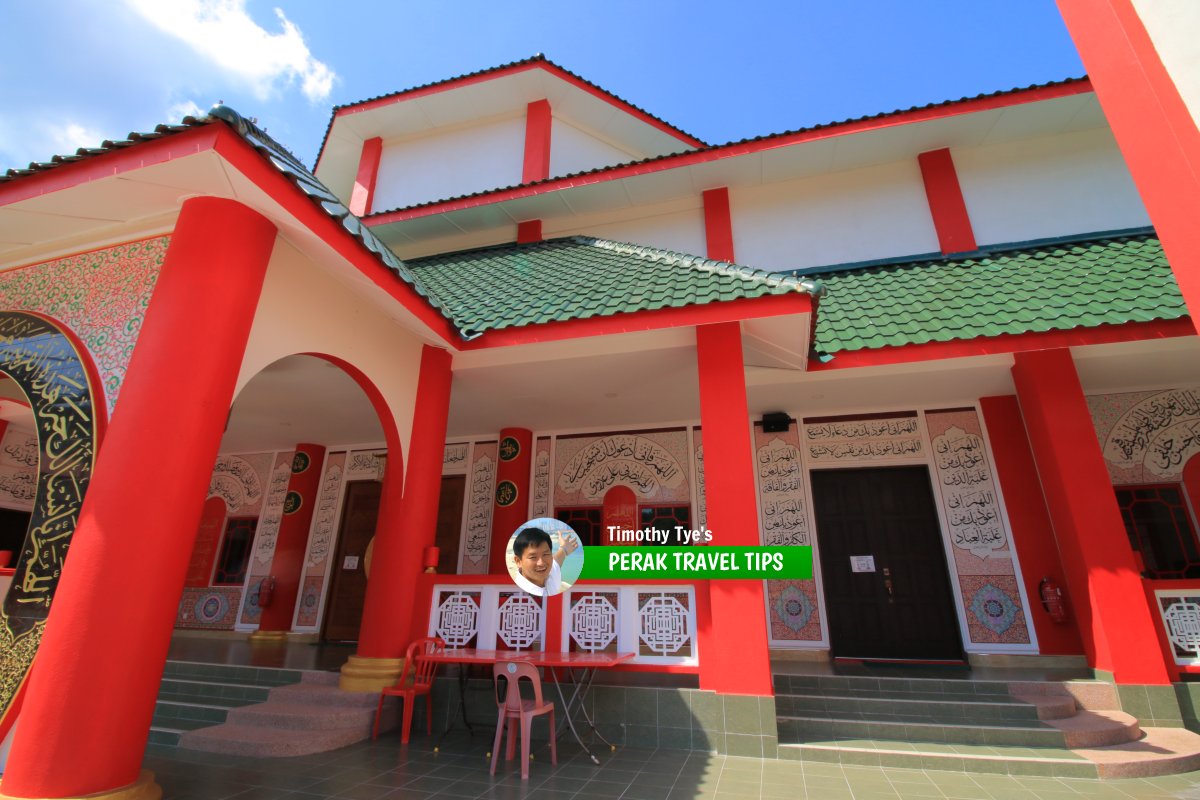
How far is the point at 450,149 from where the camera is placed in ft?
28.7

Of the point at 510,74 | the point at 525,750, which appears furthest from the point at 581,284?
the point at 510,74

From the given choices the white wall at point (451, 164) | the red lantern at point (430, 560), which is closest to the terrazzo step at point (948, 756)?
the red lantern at point (430, 560)

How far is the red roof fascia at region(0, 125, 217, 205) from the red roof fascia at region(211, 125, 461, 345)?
118mm

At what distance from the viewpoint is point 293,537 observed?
7.86 metres

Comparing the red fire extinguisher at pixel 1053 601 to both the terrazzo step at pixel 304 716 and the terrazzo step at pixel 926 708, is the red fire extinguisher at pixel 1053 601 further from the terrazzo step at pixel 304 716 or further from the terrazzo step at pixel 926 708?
the terrazzo step at pixel 304 716

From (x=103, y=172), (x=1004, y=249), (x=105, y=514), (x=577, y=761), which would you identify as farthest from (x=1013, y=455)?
(x=103, y=172)

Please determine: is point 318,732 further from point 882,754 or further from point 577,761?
point 882,754

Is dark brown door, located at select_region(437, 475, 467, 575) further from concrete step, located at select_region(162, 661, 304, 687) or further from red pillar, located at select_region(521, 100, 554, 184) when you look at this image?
red pillar, located at select_region(521, 100, 554, 184)

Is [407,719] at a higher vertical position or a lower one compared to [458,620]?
lower

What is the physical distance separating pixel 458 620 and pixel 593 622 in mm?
1173

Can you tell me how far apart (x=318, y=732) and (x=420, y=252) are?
20.8ft

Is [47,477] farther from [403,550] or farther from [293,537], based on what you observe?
[293,537]

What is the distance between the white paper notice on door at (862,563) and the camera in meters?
6.11

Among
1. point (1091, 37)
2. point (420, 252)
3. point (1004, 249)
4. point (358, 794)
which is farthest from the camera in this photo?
point (420, 252)
